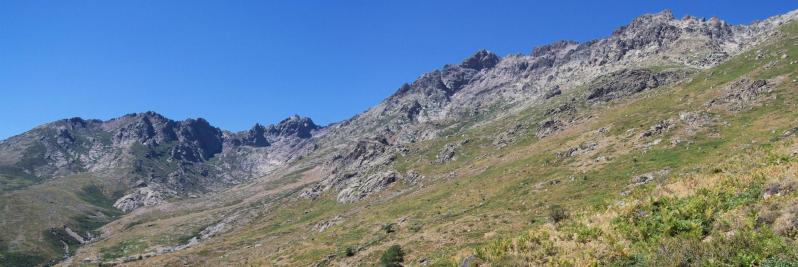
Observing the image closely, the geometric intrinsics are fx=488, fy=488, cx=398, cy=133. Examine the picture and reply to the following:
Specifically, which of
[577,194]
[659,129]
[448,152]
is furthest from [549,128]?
[577,194]

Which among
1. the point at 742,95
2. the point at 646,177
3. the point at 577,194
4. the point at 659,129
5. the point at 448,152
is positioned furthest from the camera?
the point at 448,152

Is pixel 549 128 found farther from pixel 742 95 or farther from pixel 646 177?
pixel 646 177

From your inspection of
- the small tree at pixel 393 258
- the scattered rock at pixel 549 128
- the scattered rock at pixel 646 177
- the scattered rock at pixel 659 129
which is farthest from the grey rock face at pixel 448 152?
the small tree at pixel 393 258

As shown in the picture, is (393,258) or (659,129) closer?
(393,258)

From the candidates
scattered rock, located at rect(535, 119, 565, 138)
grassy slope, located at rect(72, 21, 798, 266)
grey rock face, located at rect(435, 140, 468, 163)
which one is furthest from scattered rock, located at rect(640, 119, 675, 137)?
grey rock face, located at rect(435, 140, 468, 163)

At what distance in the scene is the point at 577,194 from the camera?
2336 inches

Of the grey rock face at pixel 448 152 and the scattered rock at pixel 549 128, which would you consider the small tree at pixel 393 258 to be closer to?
the scattered rock at pixel 549 128

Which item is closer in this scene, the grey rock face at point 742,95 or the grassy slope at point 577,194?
the grassy slope at point 577,194

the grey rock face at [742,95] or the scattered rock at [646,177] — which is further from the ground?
the grey rock face at [742,95]

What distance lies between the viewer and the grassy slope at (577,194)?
2303 centimetres

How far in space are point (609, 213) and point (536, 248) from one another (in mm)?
5146

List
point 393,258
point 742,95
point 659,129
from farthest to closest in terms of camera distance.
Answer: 1. point 742,95
2. point 659,129
3. point 393,258

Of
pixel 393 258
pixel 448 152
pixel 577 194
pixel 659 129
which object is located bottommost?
pixel 577 194

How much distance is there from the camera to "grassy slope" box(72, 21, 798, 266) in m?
23.0
